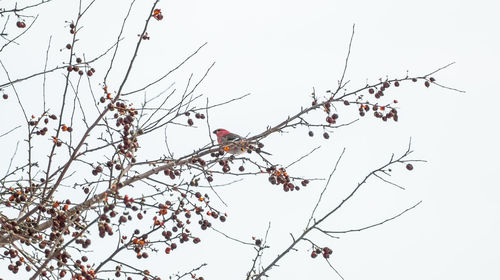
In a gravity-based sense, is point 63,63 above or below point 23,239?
above

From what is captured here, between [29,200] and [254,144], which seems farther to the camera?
[254,144]

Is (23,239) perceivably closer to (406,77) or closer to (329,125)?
(329,125)

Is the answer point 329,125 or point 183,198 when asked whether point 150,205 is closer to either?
point 183,198

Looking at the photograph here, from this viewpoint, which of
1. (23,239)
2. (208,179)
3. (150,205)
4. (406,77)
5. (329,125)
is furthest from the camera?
(406,77)

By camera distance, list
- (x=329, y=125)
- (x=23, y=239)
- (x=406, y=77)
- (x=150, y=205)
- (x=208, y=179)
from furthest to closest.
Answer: (x=406, y=77) → (x=329, y=125) → (x=208, y=179) → (x=150, y=205) → (x=23, y=239)

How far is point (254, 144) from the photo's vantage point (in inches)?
193

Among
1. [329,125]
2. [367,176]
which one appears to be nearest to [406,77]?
[329,125]

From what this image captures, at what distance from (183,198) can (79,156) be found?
82 cm

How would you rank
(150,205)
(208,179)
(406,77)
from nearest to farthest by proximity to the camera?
1. (150,205)
2. (208,179)
3. (406,77)

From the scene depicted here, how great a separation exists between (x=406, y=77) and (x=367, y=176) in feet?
4.52

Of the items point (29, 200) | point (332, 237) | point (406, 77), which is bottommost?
point (29, 200)

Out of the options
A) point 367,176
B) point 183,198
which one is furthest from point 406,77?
point 183,198

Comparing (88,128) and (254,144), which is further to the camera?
(254,144)

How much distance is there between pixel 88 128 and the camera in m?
4.51
